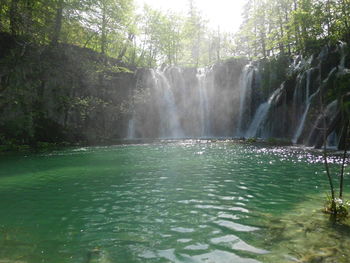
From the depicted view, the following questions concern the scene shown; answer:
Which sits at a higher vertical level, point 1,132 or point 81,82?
point 81,82

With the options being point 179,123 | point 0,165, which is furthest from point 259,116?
point 0,165

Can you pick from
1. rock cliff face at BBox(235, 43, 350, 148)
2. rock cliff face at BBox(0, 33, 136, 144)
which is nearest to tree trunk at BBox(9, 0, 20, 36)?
rock cliff face at BBox(0, 33, 136, 144)

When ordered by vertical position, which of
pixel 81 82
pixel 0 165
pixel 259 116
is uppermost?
pixel 81 82

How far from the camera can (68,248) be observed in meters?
4.40

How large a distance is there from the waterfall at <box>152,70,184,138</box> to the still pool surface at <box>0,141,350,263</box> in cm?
2587

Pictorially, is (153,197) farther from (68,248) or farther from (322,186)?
(322,186)

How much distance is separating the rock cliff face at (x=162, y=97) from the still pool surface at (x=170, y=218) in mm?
11428

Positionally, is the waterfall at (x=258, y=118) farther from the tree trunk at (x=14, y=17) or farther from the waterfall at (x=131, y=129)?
the tree trunk at (x=14, y=17)

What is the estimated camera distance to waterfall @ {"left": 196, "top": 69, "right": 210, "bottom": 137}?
36531mm

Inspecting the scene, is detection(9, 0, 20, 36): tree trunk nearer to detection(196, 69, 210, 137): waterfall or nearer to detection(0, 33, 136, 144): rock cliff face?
detection(0, 33, 136, 144): rock cliff face

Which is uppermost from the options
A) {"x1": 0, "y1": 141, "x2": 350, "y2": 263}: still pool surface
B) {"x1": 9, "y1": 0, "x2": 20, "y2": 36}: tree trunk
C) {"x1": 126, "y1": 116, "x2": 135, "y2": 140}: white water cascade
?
{"x1": 9, "y1": 0, "x2": 20, "y2": 36}: tree trunk

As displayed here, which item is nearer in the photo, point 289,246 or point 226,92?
point 289,246

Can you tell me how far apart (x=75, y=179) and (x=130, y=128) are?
24.6m

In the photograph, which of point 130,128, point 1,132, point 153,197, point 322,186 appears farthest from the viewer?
point 130,128
